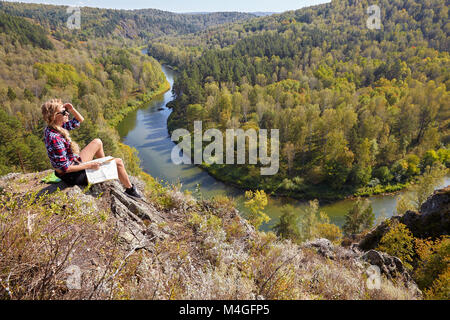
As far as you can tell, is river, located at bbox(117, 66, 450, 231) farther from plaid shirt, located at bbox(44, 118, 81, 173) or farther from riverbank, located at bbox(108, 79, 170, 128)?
plaid shirt, located at bbox(44, 118, 81, 173)

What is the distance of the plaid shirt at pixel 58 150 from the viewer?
4391mm

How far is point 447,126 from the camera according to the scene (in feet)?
125

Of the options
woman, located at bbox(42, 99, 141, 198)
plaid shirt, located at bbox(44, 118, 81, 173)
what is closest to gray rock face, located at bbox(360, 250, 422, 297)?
woman, located at bbox(42, 99, 141, 198)

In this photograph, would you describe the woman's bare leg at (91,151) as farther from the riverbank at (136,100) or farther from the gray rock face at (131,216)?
the riverbank at (136,100)

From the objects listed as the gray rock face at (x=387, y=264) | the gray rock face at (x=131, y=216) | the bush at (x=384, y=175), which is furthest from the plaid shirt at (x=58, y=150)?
the bush at (x=384, y=175)

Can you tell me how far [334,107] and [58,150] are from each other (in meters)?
42.3

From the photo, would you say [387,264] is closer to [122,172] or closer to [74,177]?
[122,172]

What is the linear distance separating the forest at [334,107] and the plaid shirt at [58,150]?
2400cm

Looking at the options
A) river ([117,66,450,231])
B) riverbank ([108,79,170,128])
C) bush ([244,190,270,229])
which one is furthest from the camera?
riverbank ([108,79,170,128])

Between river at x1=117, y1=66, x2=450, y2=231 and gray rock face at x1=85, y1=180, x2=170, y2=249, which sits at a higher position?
gray rock face at x1=85, y1=180, x2=170, y2=249

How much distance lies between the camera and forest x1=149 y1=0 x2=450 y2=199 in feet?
91.9

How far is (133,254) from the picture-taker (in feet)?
13.7

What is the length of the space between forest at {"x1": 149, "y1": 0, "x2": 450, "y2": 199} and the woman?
23556mm

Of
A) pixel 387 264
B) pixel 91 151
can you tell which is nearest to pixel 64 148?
pixel 91 151
